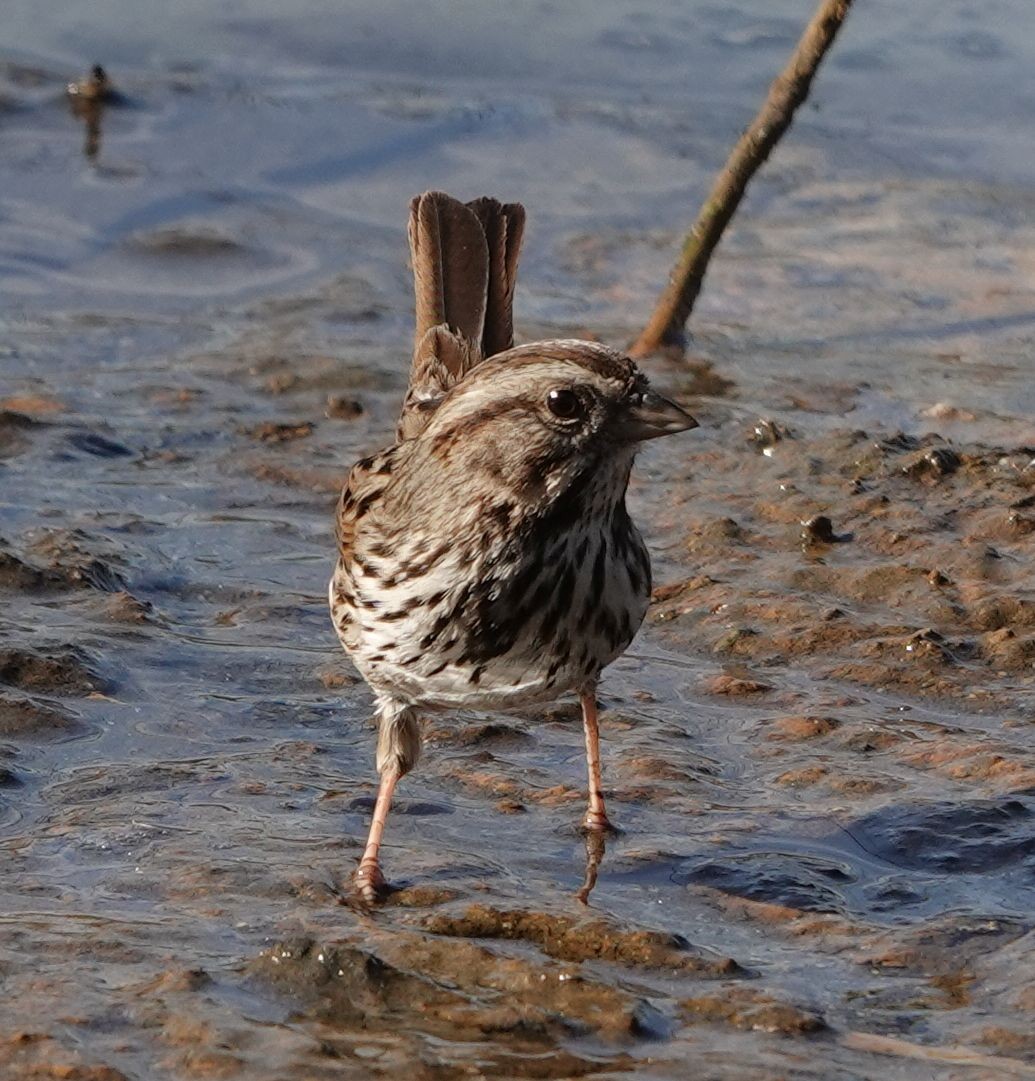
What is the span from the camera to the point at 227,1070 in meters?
4.02

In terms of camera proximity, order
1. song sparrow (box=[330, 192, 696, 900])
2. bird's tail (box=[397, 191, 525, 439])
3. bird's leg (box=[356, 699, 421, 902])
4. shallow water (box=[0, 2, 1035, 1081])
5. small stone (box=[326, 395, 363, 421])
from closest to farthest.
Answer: shallow water (box=[0, 2, 1035, 1081])
song sparrow (box=[330, 192, 696, 900])
bird's leg (box=[356, 699, 421, 902])
bird's tail (box=[397, 191, 525, 439])
small stone (box=[326, 395, 363, 421])

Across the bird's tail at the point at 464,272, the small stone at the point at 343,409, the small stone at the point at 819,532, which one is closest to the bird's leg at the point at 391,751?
the bird's tail at the point at 464,272

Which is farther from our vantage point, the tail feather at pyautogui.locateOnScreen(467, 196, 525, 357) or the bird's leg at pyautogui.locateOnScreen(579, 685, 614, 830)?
the tail feather at pyautogui.locateOnScreen(467, 196, 525, 357)

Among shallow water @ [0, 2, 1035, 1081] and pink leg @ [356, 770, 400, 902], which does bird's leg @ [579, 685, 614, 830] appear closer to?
shallow water @ [0, 2, 1035, 1081]

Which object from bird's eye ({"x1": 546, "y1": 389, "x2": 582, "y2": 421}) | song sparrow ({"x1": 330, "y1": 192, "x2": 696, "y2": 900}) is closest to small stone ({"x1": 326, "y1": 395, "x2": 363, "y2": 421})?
song sparrow ({"x1": 330, "y1": 192, "x2": 696, "y2": 900})

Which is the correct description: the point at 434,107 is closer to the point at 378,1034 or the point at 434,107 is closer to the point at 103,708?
the point at 103,708

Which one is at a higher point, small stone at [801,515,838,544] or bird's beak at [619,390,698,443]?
bird's beak at [619,390,698,443]

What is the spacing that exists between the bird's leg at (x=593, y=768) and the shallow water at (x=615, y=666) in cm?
7

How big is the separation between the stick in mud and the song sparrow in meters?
3.94

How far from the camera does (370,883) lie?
4996mm

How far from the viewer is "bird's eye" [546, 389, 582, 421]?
194 inches

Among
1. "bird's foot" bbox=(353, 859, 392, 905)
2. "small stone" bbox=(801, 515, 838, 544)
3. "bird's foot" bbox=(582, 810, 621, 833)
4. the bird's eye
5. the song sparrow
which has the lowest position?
"bird's foot" bbox=(353, 859, 392, 905)

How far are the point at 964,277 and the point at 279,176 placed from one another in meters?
3.80

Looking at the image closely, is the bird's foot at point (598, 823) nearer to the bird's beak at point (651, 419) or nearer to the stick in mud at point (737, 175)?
the bird's beak at point (651, 419)
